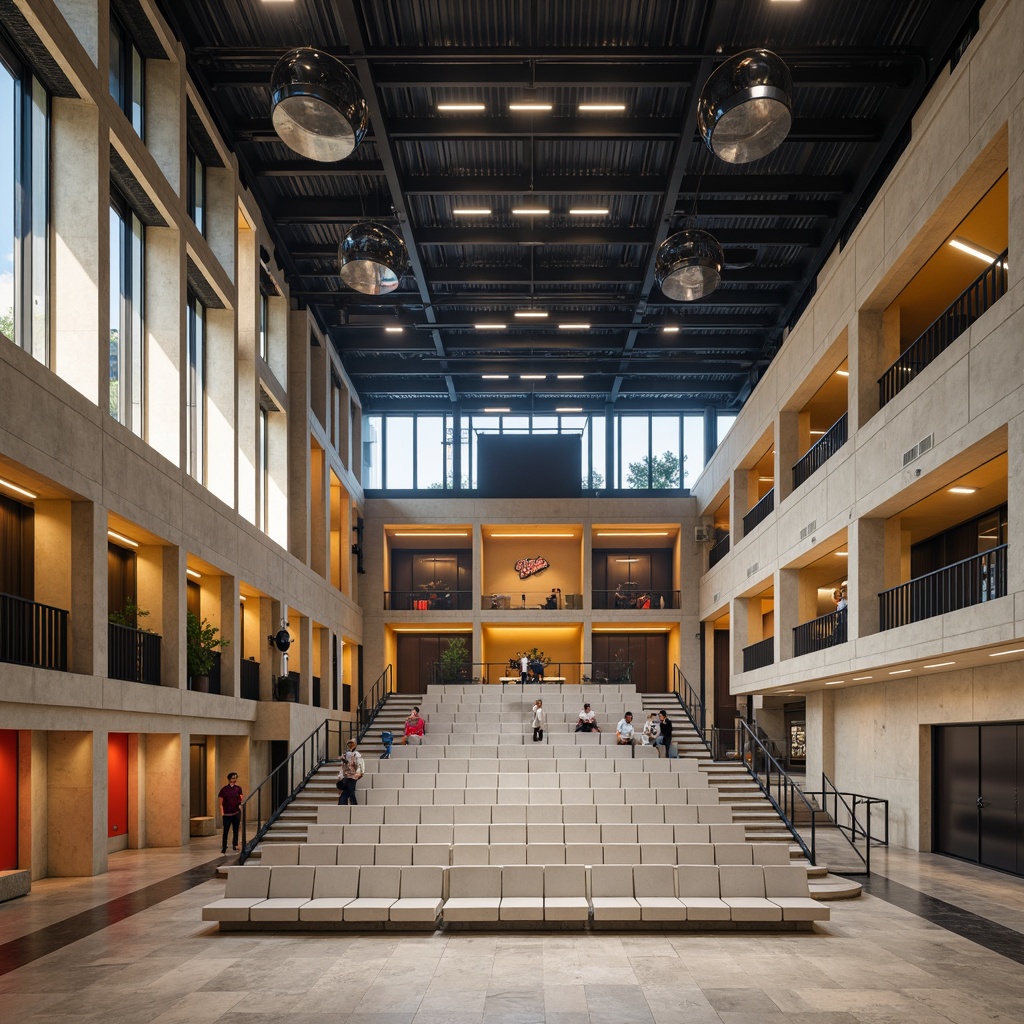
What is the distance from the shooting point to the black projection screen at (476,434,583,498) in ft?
125

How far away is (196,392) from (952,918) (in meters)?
16.7

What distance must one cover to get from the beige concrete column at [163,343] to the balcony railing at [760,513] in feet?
47.0

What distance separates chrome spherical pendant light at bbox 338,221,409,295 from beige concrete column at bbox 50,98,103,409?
373 cm

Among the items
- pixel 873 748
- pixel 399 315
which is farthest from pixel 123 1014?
pixel 399 315

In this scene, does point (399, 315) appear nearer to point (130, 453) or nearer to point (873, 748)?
point (130, 453)

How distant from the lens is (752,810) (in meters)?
19.6

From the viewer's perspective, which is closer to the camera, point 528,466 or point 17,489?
point 17,489

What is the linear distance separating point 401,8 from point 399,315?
1280 cm

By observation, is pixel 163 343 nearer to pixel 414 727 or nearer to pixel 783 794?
pixel 414 727

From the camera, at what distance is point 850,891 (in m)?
13.9

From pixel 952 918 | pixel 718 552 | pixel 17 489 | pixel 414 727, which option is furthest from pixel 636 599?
pixel 17 489

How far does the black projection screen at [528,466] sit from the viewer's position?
38.2 m

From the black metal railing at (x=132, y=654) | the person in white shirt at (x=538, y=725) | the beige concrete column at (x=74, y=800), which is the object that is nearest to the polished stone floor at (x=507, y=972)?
the beige concrete column at (x=74, y=800)

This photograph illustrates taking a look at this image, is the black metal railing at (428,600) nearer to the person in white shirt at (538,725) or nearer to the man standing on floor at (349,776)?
the person in white shirt at (538,725)
